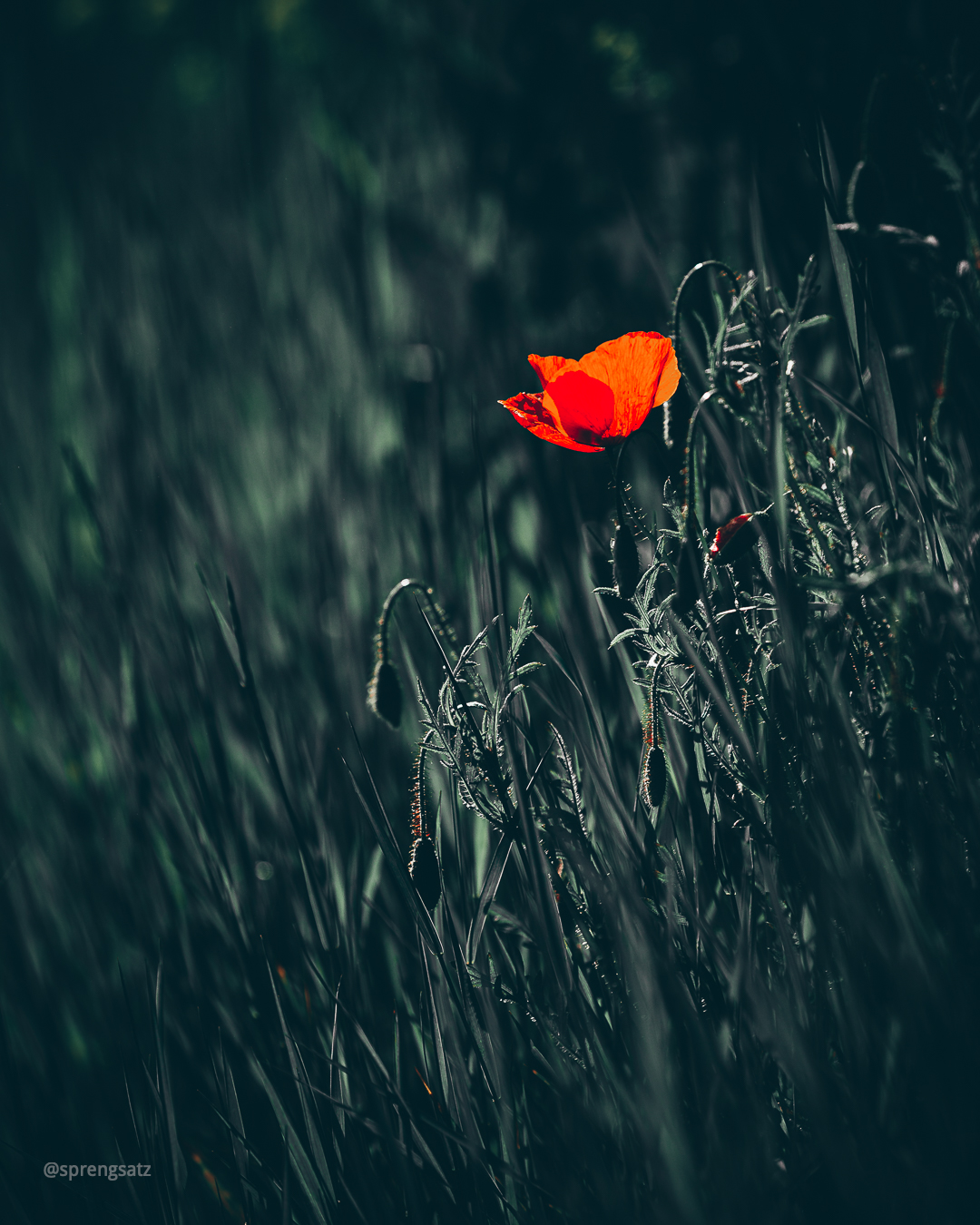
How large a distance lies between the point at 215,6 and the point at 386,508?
2.29 metres

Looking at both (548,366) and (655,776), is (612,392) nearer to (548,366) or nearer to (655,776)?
(548,366)

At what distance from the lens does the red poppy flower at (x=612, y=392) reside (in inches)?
20.1

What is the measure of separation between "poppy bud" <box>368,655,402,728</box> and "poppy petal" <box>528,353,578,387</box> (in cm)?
25

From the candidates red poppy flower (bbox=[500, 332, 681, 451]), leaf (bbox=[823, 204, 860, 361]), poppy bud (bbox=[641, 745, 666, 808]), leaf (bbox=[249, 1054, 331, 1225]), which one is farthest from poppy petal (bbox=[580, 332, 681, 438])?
leaf (bbox=[249, 1054, 331, 1225])

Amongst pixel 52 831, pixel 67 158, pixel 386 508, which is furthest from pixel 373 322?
pixel 67 158

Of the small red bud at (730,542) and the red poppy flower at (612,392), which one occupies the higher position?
the red poppy flower at (612,392)

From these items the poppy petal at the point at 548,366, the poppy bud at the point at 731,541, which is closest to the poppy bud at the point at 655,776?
the poppy bud at the point at 731,541

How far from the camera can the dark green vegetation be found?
1.42 feet

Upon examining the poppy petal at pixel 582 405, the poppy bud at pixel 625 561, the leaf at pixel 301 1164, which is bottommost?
the leaf at pixel 301 1164

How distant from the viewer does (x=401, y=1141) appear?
49cm

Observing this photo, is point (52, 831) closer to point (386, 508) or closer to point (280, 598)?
point (280, 598)

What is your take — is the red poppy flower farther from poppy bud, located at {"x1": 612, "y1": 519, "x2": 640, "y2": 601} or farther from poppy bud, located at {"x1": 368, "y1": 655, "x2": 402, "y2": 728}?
poppy bud, located at {"x1": 368, "y1": 655, "x2": 402, "y2": 728}

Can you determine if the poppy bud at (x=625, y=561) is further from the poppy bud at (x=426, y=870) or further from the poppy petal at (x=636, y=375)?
the poppy bud at (x=426, y=870)

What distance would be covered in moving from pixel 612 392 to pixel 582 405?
0.9 inches
